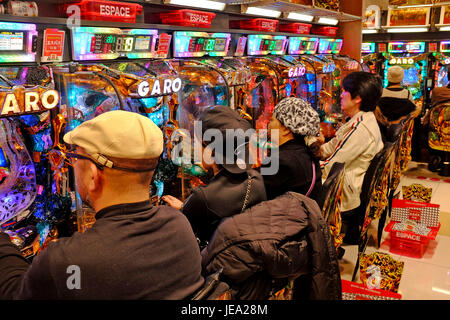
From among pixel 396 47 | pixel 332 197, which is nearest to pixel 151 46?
pixel 332 197

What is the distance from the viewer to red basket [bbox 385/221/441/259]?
12.1ft

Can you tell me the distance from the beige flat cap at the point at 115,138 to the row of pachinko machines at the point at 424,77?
229 inches

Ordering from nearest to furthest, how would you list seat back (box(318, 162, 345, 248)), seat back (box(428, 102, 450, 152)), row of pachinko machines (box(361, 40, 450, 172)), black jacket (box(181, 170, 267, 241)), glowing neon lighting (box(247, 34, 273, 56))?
black jacket (box(181, 170, 267, 241)), seat back (box(318, 162, 345, 248)), glowing neon lighting (box(247, 34, 273, 56)), seat back (box(428, 102, 450, 152)), row of pachinko machines (box(361, 40, 450, 172))

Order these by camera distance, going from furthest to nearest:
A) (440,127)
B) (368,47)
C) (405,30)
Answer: (368,47), (405,30), (440,127)

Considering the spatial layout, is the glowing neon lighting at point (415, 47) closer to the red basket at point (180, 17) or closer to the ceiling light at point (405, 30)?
the ceiling light at point (405, 30)

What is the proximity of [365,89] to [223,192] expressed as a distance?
209 centimetres

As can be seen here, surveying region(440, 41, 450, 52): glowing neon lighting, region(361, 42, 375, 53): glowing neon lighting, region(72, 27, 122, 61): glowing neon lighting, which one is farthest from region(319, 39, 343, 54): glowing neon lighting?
region(72, 27, 122, 61): glowing neon lighting

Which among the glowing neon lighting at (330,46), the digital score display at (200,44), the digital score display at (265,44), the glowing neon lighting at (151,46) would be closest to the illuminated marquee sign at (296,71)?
the digital score display at (265,44)

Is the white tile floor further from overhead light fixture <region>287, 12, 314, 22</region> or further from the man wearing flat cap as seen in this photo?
overhead light fixture <region>287, 12, 314, 22</region>

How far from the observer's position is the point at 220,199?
1977 millimetres

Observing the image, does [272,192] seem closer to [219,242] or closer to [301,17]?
[219,242]

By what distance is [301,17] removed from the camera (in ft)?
19.1

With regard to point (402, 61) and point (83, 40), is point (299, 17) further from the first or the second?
point (83, 40)

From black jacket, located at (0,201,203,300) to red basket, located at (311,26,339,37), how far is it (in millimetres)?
5813
